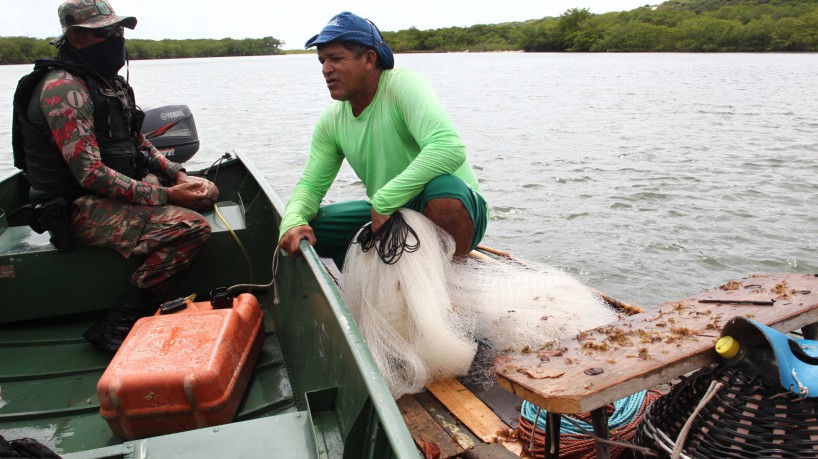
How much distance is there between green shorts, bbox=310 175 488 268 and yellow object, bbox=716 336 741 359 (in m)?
1.48

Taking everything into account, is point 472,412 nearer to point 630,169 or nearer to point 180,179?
point 180,179

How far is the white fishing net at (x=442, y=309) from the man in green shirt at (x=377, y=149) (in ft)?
0.47

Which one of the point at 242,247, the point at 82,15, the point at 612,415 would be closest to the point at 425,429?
the point at 612,415

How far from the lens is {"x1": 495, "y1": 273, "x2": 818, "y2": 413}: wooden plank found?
2.04 metres

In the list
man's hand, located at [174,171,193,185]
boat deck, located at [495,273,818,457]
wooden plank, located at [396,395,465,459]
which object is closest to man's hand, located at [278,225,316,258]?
wooden plank, located at [396,395,465,459]

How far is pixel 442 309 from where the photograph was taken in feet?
10.0

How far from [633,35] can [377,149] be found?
75932mm

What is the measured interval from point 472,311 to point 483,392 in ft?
1.45

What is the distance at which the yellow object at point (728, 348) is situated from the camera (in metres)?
2.13

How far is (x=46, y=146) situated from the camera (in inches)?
133

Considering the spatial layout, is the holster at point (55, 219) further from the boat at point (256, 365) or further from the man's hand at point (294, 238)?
the man's hand at point (294, 238)

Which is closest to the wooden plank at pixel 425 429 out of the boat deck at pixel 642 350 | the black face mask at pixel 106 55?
the boat deck at pixel 642 350

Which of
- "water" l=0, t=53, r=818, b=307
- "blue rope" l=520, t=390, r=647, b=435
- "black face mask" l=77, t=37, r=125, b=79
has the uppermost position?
"black face mask" l=77, t=37, r=125, b=79

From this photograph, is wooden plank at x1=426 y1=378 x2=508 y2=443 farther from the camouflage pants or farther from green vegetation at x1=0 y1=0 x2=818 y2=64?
green vegetation at x1=0 y1=0 x2=818 y2=64
